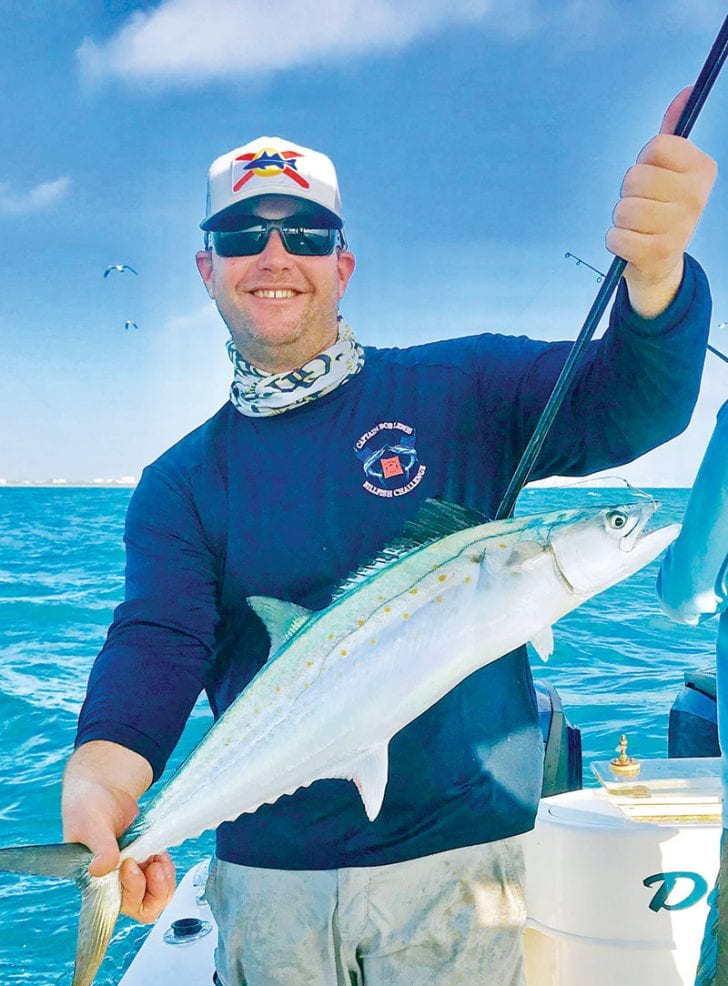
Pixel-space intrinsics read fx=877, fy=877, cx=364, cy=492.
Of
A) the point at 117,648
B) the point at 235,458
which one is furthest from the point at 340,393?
the point at 117,648

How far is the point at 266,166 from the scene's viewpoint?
2379mm

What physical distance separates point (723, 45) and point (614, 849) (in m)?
2.26

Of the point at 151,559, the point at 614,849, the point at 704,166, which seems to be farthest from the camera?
the point at 614,849

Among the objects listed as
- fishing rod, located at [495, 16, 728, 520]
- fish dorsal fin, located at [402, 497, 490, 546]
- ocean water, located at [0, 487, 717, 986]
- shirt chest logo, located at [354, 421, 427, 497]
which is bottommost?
ocean water, located at [0, 487, 717, 986]

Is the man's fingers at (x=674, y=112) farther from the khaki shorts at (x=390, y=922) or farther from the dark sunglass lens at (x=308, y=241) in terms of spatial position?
the khaki shorts at (x=390, y=922)

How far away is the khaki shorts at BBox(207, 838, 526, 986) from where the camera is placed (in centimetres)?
211

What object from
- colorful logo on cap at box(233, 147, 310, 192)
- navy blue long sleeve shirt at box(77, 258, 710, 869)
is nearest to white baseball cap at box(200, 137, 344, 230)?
colorful logo on cap at box(233, 147, 310, 192)

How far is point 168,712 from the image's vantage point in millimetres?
2137

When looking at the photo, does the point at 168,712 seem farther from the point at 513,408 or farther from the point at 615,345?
the point at 615,345

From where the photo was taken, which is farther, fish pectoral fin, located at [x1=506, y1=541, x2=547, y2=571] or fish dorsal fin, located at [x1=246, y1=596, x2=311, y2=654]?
fish dorsal fin, located at [x1=246, y1=596, x2=311, y2=654]

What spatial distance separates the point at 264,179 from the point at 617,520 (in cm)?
143

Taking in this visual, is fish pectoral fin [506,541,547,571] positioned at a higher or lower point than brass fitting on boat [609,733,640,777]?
higher

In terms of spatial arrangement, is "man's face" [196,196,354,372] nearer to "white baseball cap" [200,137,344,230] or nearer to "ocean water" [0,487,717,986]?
"white baseball cap" [200,137,344,230]

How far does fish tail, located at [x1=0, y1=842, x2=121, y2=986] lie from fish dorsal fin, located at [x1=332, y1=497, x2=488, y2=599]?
0.75 m
